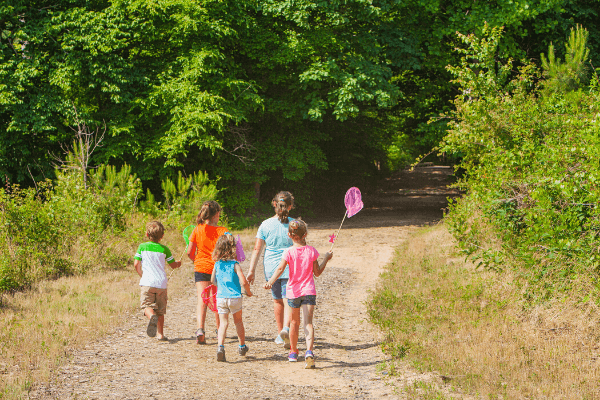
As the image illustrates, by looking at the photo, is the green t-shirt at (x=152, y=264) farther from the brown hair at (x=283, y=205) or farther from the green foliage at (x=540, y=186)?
the green foliage at (x=540, y=186)

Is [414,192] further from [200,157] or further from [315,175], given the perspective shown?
[200,157]

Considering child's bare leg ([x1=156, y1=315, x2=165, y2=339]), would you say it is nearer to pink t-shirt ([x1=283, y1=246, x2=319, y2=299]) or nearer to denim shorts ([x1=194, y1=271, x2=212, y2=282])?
denim shorts ([x1=194, y1=271, x2=212, y2=282])

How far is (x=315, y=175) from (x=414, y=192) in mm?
16227

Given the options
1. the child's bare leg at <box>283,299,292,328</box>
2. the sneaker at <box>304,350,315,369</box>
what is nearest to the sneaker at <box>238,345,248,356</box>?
the child's bare leg at <box>283,299,292,328</box>

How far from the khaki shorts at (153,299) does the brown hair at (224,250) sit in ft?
3.92

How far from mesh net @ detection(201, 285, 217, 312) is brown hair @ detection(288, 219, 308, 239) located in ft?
4.80

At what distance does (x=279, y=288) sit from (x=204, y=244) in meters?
1.12

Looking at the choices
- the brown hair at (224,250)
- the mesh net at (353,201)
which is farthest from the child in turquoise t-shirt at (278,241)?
the mesh net at (353,201)

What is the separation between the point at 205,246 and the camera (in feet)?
23.2

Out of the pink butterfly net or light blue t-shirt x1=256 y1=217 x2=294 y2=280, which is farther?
the pink butterfly net

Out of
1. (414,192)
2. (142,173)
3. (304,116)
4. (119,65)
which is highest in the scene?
(119,65)

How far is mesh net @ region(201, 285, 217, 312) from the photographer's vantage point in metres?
7.06

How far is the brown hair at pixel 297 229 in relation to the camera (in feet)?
20.7

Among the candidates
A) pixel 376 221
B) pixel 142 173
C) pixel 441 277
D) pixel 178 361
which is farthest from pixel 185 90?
pixel 178 361
